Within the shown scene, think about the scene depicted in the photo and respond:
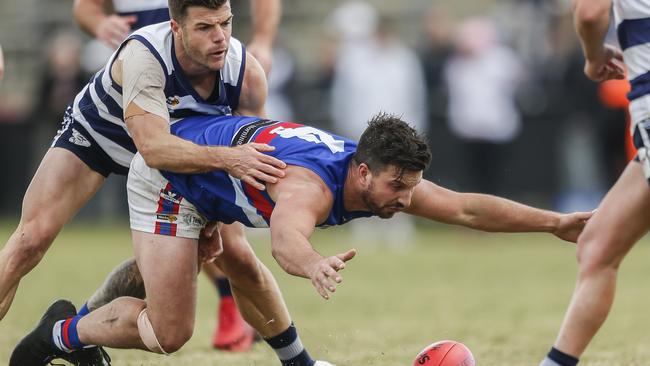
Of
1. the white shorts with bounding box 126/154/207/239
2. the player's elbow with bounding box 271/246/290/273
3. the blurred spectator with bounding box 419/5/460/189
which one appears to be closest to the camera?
the player's elbow with bounding box 271/246/290/273

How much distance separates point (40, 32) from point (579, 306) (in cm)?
1584

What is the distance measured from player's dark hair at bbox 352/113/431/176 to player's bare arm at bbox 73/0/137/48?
2.21 meters

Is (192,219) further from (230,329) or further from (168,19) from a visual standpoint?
(230,329)

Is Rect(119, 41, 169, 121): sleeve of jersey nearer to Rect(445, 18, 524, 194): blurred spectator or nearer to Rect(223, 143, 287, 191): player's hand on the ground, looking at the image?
Rect(223, 143, 287, 191): player's hand on the ground

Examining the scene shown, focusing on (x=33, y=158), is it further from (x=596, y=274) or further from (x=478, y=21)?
(x=596, y=274)

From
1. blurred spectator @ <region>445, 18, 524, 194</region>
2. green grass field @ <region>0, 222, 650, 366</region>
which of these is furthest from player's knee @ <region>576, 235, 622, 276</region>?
blurred spectator @ <region>445, 18, 524, 194</region>

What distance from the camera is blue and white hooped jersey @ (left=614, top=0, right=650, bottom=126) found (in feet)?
17.7

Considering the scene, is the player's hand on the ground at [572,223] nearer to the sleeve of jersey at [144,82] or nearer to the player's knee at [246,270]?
the player's knee at [246,270]

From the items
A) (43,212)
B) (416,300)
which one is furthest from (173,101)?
(416,300)

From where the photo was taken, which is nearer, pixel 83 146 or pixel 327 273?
pixel 327 273

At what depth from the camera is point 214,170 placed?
591cm

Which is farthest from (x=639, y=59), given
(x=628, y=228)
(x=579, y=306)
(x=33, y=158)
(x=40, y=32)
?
(x=40, y=32)

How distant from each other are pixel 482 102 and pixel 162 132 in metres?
10.4

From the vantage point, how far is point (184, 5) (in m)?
6.02
